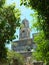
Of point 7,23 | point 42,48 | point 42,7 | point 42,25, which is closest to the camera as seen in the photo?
point 42,7

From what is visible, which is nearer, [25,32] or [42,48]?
[42,48]

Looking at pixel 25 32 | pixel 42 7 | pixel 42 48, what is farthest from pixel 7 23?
pixel 25 32

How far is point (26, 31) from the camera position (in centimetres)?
5316

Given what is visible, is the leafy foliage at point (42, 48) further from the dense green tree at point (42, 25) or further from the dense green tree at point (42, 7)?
the dense green tree at point (42, 7)

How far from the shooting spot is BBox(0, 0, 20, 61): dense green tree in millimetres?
18078

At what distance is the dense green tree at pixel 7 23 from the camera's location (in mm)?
18078

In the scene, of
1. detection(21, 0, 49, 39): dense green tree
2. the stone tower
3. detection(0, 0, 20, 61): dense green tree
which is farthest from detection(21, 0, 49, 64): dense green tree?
the stone tower

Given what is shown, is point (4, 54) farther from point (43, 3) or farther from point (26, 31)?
point (26, 31)

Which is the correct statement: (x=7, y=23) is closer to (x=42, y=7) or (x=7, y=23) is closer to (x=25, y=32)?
(x=42, y=7)

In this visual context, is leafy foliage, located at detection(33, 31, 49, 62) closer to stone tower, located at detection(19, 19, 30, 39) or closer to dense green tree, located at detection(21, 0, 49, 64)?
dense green tree, located at detection(21, 0, 49, 64)

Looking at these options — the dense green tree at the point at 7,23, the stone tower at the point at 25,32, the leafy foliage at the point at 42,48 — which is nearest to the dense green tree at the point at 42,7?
the leafy foliage at the point at 42,48

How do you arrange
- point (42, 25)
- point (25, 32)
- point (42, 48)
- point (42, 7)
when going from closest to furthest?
point (42, 7) < point (42, 25) < point (42, 48) < point (25, 32)

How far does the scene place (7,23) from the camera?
18.5 metres

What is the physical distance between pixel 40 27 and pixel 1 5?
171 inches
